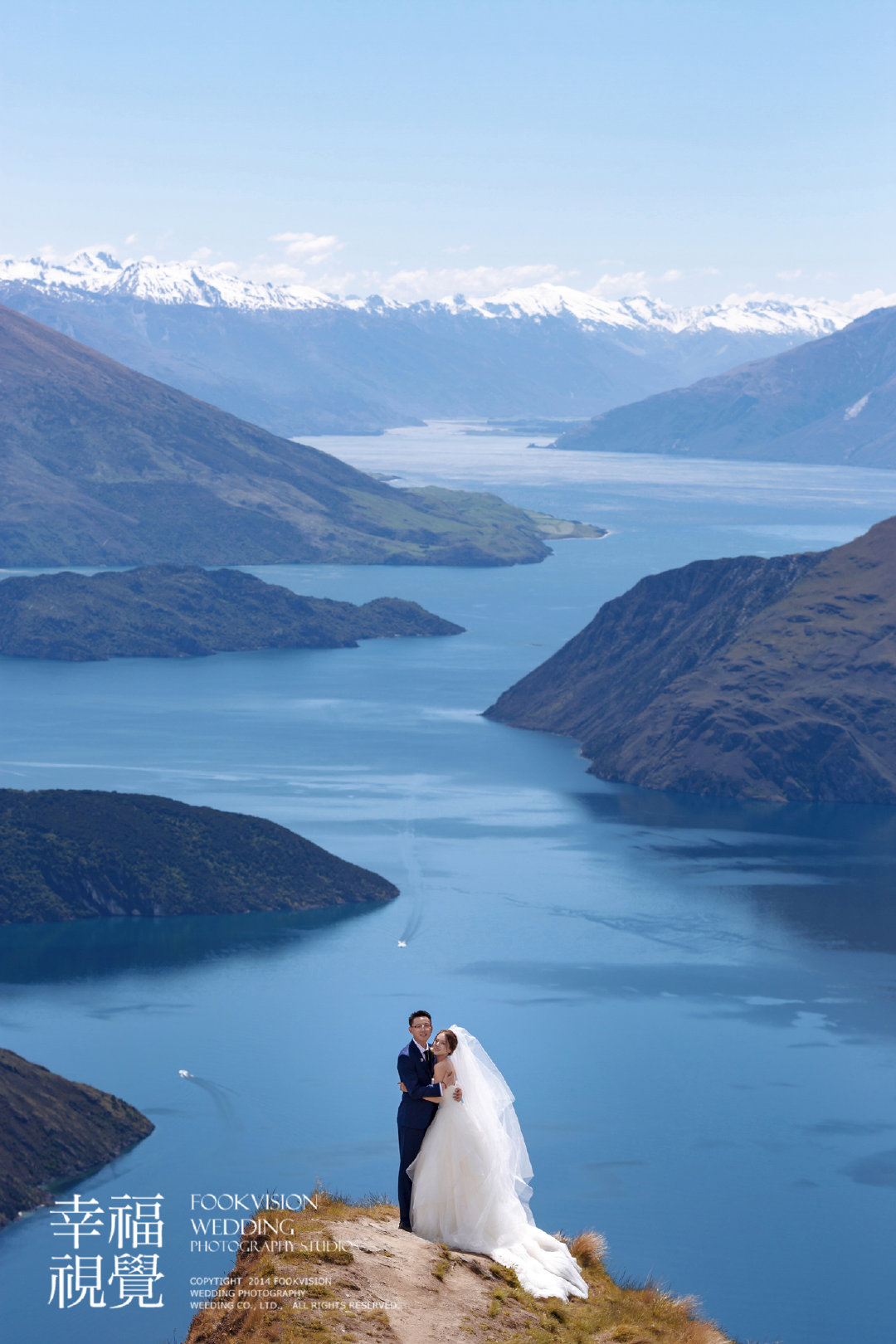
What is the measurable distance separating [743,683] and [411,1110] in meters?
121

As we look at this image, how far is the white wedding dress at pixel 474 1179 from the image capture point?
22438 mm

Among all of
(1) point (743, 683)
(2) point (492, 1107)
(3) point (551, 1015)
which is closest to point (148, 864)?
(3) point (551, 1015)

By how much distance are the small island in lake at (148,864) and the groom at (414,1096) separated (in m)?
79.9

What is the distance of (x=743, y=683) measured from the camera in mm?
140875

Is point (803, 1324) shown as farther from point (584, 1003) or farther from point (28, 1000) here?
point (28, 1000)

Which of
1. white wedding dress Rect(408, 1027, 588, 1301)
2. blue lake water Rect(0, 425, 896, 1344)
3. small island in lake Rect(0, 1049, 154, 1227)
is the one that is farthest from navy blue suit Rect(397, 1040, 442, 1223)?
small island in lake Rect(0, 1049, 154, 1227)

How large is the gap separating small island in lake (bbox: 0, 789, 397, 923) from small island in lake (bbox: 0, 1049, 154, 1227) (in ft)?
110

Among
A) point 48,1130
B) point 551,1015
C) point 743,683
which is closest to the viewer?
point 48,1130

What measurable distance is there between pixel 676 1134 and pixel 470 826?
59.1 metres

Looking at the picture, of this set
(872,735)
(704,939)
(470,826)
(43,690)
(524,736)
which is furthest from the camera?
(43,690)

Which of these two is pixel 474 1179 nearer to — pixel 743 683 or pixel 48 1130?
pixel 48 1130

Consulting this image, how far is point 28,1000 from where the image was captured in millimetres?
85562

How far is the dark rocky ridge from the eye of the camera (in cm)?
13488

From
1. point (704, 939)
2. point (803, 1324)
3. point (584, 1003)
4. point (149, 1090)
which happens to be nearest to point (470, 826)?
point (704, 939)
